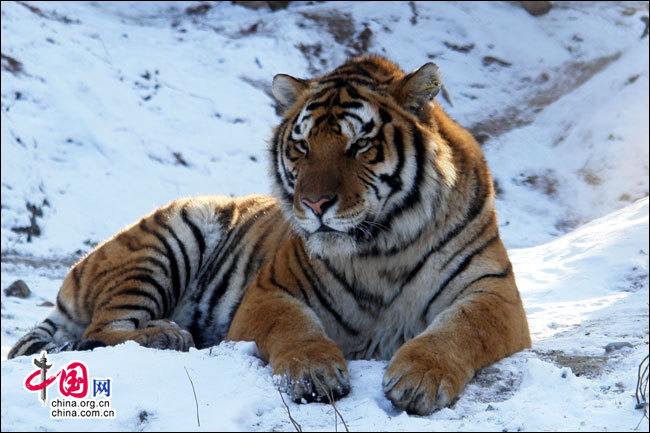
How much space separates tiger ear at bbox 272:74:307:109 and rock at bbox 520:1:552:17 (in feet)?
40.0

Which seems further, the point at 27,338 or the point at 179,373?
the point at 27,338

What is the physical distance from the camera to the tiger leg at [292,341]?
3.12m

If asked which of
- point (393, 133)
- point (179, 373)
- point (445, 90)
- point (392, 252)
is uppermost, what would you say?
point (393, 133)

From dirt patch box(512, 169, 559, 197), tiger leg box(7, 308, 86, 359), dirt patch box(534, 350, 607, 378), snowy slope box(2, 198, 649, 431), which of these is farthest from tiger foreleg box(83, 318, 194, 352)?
dirt patch box(512, 169, 559, 197)

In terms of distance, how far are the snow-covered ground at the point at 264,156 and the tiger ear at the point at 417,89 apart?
107 cm

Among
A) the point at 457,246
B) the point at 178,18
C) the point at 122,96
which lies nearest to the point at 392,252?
the point at 457,246

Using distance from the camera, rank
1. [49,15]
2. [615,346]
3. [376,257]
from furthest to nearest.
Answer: [49,15] < [615,346] < [376,257]

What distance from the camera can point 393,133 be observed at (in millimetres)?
3662

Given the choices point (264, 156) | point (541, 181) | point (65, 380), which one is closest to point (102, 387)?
point (65, 380)

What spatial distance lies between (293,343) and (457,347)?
0.59m

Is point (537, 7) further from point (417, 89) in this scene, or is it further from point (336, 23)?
point (417, 89)

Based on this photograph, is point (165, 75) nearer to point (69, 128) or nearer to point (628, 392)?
point (69, 128)

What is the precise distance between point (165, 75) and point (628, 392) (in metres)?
9.76

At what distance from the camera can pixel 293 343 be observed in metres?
3.40
